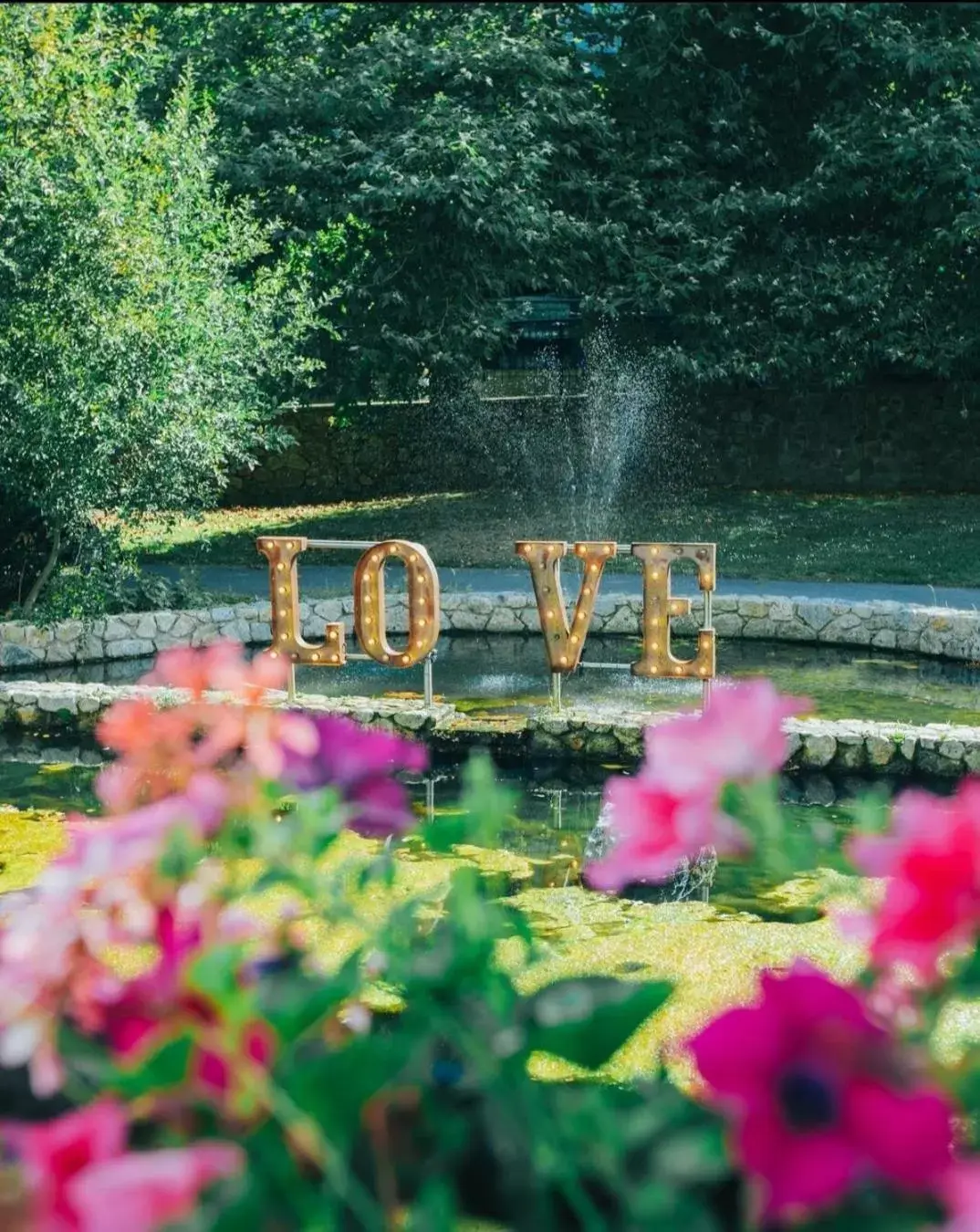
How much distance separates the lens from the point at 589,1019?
1.27 metres

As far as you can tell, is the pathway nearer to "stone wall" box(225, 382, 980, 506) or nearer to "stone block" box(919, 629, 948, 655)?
"stone block" box(919, 629, 948, 655)

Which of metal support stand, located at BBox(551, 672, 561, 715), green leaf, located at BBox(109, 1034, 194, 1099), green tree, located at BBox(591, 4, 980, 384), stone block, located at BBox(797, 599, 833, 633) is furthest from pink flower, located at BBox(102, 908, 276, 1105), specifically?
green tree, located at BBox(591, 4, 980, 384)

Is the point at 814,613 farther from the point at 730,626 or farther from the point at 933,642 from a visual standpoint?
the point at 933,642

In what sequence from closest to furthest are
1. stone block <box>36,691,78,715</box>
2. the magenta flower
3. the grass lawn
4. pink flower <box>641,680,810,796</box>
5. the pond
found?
1. pink flower <box>641,680,810,796</box>
2. the magenta flower
3. the pond
4. stone block <box>36,691,78,715</box>
5. the grass lawn

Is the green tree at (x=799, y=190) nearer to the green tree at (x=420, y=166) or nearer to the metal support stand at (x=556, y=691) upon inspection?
the green tree at (x=420, y=166)

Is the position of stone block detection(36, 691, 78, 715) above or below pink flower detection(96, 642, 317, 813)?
below

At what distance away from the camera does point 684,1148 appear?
3.50ft

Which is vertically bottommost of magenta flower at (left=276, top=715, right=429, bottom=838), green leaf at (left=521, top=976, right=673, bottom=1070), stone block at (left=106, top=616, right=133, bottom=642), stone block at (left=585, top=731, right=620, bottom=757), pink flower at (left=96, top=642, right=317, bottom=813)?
stone block at (left=585, top=731, right=620, bottom=757)

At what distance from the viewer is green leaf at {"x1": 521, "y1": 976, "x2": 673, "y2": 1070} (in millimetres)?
1261

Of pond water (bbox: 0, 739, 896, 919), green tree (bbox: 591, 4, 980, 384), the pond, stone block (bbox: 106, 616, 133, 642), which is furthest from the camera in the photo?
green tree (bbox: 591, 4, 980, 384)

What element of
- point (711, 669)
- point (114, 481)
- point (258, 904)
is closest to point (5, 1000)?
point (258, 904)

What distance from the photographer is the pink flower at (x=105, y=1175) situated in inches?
36.4

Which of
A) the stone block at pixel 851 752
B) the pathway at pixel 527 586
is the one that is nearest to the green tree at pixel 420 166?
the pathway at pixel 527 586

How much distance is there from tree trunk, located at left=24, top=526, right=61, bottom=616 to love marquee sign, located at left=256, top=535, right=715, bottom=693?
3916 millimetres
